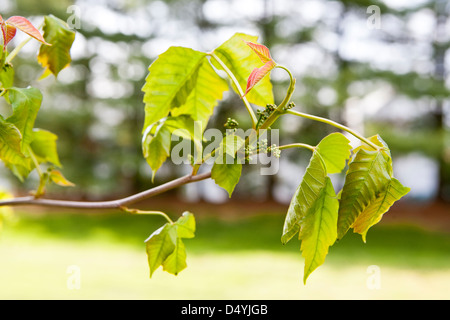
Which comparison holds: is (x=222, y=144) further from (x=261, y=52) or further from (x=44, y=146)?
(x=44, y=146)

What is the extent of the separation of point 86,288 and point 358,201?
10.9 ft

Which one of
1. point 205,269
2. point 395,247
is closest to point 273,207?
point 395,247

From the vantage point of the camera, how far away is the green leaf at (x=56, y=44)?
45 centimetres

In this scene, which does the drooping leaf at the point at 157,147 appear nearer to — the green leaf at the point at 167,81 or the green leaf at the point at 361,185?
the green leaf at the point at 167,81

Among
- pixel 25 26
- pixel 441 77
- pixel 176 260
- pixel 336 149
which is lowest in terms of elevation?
pixel 176 260

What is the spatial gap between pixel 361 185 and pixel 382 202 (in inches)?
1.0

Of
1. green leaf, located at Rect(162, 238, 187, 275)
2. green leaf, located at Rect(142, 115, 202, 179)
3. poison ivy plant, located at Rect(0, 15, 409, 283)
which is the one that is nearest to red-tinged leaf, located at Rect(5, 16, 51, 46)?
poison ivy plant, located at Rect(0, 15, 409, 283)

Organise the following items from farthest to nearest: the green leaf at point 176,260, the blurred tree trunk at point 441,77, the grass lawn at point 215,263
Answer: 1. the blurred tree trunk at point 441,77
2. the grass lawn at point 215,263
3. the green leaf at point 176,260

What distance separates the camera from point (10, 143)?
1.23ft

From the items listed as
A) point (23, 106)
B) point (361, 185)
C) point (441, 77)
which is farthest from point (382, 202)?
point (441, 77)

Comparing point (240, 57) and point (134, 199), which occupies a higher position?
point (240, 57)

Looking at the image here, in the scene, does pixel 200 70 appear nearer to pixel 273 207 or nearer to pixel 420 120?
pixel 273 207

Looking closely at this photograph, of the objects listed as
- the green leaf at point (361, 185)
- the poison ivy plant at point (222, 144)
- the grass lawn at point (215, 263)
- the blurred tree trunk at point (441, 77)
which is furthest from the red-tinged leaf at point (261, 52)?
the blurred tree trunk at point (441, 77)

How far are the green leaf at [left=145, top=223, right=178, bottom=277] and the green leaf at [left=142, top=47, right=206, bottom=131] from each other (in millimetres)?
104
